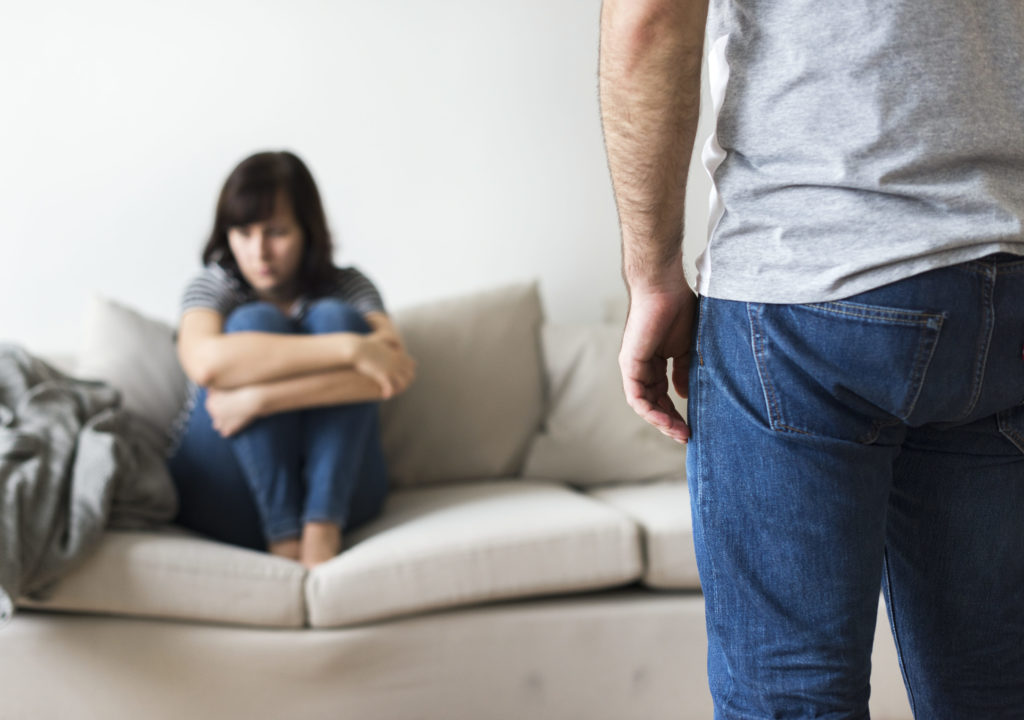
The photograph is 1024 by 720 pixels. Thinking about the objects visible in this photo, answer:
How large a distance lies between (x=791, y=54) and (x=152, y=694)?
1546 millimetres

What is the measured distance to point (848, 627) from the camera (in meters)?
0.72

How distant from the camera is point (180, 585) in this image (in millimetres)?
1673

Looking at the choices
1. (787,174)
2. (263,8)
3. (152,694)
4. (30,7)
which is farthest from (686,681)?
(30,7)

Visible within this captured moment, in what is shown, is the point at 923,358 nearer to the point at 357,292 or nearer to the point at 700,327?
the point at 700,327

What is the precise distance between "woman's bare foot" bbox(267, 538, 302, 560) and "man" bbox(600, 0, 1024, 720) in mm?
1241

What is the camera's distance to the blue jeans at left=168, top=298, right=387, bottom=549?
74.3 inches

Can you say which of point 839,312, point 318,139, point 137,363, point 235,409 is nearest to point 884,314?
point 839,312

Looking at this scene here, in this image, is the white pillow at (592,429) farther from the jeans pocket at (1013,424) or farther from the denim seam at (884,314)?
the denim seam at (884,314)

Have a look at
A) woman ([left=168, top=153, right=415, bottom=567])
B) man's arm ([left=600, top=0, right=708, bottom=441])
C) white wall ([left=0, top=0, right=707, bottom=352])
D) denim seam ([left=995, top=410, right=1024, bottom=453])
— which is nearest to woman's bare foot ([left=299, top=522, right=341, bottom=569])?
woman ([left=168, top=153, right=415, bottom=567])

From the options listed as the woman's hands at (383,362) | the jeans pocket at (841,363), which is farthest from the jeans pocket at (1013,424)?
the woman's hands at (383,362)

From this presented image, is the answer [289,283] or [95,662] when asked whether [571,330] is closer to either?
[289,283]

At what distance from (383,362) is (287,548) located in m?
0.43

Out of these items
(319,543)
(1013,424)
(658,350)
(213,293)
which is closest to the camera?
(1013,424)

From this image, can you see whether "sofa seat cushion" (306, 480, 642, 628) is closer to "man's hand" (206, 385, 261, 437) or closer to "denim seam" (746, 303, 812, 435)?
"man's hand" (206, 385, 261, 437)
